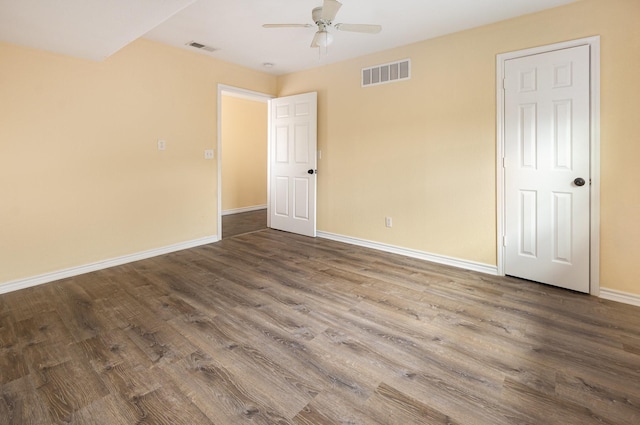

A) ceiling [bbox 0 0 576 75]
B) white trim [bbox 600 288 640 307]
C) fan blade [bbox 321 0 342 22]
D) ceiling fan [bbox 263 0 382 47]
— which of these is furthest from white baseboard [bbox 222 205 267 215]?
white trim [bbox 600 288 640 307]

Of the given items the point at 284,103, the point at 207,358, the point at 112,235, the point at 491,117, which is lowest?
the point at 207,358

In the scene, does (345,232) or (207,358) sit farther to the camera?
(345,232)

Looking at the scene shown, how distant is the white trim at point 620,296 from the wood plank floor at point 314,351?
0.10m

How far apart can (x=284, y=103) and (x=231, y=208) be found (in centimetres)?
300

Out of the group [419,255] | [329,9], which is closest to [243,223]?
[419,255]

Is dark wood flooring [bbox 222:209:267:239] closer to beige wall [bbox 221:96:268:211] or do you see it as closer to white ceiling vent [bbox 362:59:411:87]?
beige wall [bbox 221:96:268:211]

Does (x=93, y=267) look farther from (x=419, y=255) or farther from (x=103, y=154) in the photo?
(x=419, y=255)

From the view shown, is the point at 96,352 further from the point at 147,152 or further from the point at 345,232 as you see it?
the point at 345,232

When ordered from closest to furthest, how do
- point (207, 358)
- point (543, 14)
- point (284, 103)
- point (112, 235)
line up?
point (207, 358)
point (543, 14)
point (112, 235)
point (284, 103)

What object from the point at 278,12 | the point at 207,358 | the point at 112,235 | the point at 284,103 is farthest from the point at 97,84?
the point at 207,358

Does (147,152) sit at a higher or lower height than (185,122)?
lower

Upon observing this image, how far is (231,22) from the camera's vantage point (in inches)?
128

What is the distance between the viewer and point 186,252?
4180mm

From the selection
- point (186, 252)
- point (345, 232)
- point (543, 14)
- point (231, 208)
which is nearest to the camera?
point (543, 14)
